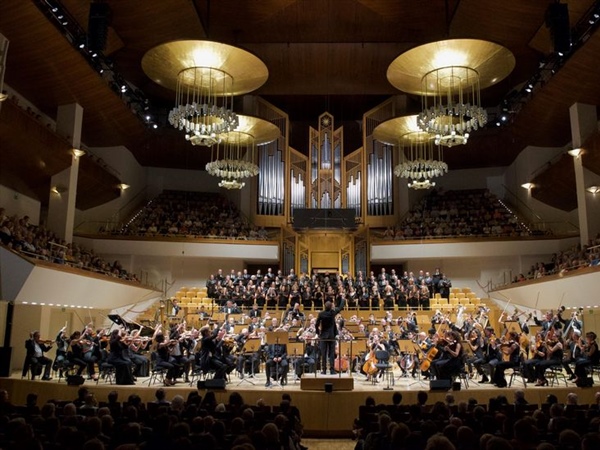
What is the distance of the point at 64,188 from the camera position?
50.8 ft

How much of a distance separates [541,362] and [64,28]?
40.1ft

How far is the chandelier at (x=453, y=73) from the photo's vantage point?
428 inches

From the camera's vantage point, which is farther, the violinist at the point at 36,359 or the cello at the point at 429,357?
the violinist at the point at 36,359

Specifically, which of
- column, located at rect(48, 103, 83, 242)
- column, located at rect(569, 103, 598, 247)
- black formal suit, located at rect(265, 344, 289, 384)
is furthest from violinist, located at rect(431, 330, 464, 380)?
column, located at rect(48, 103, 83, 242)

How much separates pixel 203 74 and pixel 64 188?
5939mm

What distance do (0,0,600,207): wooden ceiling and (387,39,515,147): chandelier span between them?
8.56ft

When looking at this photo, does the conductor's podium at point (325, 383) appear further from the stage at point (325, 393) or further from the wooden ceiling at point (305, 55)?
the wooden ceiling at point (305, 55)

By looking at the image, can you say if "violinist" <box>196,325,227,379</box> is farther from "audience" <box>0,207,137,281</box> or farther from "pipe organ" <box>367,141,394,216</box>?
"pipe organ" <box>367,141,394,216</box>

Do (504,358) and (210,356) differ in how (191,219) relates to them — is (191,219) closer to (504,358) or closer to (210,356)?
(210,356)

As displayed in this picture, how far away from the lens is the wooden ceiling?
45.0 ft

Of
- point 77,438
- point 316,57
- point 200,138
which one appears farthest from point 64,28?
point 77,438

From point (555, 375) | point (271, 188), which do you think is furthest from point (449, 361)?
point (271, 188)

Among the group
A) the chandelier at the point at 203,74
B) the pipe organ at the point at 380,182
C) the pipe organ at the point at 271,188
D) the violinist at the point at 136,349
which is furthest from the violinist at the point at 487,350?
the pipe organ at the point at 271,188

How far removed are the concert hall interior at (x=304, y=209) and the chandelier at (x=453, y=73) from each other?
0.07 m
